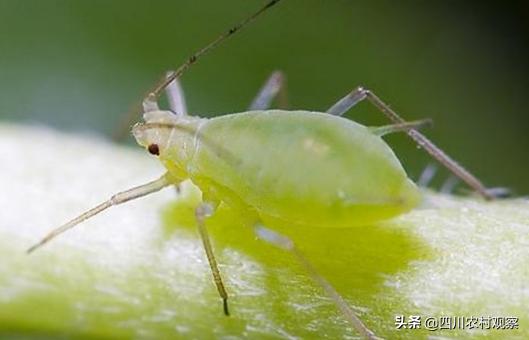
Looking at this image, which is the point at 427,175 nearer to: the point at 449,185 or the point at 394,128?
the point at 449,185

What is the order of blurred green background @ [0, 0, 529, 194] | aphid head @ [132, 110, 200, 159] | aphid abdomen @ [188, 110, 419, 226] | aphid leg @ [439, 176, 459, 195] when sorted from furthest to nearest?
blurred green background @ [0, 0, 529, 194] → aphid leg @ [439, 176, 459, 195] → aphid head @ [132, 110, 200, 159] → aphid abdomen @ [188, 110, 419, 226]

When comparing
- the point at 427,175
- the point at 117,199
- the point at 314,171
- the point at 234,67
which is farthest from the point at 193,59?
the point at 234,67

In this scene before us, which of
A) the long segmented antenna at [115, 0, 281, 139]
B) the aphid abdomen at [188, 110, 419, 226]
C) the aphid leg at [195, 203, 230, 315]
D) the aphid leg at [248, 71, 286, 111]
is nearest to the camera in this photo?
the aphid abdomen at [188, 110, 419, 226]

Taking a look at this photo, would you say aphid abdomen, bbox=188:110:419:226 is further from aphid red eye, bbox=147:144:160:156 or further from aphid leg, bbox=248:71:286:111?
aphid leg, bbox=248:71:286:111

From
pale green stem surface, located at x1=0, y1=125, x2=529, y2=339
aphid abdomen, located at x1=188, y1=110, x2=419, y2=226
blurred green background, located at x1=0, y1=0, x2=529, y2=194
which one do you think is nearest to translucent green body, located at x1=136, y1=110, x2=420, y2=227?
aphid abdomen, located at x1=188, y1=110, x2=419, y2=226

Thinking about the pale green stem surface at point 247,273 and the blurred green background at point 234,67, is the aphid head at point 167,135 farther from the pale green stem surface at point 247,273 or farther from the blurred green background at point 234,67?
the blurred green background at point 234,67

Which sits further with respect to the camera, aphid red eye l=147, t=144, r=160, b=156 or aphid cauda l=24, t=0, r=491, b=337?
aphid red eye l=147, t=144, r=160, b=156

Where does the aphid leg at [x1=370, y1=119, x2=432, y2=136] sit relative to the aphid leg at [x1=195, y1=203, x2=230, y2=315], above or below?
above
